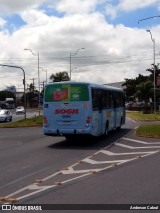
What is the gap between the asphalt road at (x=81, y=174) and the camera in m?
8.98

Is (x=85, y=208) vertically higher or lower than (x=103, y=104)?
lower

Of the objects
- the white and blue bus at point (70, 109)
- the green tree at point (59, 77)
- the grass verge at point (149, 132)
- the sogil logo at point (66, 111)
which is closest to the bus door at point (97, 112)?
the white and blue bus at point (70, 109)

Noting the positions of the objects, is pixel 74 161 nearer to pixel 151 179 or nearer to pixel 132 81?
pixel 151 179

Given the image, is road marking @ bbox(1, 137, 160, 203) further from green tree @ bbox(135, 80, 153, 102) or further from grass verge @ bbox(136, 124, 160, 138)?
green tree @ bbox(135, 80, 153, 102)

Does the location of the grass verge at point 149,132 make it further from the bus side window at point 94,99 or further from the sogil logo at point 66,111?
the sogil logo at point 66,111

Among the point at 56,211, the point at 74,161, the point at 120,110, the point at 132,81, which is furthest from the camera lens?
the point at 132,81

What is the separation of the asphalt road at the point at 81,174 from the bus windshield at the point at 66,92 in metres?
2.22

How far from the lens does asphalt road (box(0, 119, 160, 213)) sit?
8977mm

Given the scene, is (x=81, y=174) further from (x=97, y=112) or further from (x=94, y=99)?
(x=97, y=112)

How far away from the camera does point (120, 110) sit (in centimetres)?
2969

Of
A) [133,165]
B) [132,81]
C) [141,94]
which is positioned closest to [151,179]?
[133,165]

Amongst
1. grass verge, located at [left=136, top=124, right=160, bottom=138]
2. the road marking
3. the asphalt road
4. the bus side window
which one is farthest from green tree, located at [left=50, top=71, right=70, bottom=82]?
the road marking

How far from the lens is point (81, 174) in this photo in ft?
39.4

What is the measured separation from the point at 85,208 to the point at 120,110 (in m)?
21.9
